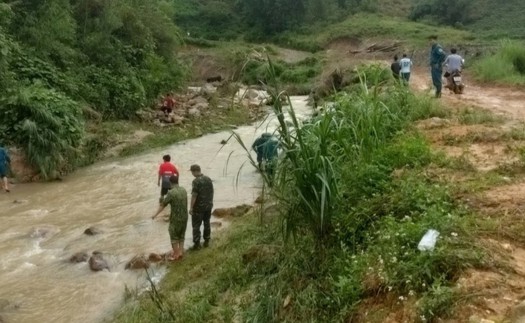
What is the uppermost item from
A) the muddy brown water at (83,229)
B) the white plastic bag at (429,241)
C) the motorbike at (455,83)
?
the motorbike at (455,83)

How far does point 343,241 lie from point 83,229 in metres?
7.13

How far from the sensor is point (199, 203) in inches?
376

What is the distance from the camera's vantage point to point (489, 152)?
7.86 metres

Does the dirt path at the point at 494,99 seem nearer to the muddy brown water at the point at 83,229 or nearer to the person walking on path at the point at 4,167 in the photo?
the muddy brown water at the point at 83,229

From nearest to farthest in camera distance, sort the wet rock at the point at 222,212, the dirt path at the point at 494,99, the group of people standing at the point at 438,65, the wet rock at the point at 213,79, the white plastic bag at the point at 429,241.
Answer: the white plastic bag at the point at 429,241 → the wet rock at the point at 222,212 → the dirt path at the point at 494,99 → the group of people standing at the point at 438,65 → the wet rock at the point at 213,79

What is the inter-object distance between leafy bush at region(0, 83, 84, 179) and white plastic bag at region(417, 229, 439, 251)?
42.9 feet

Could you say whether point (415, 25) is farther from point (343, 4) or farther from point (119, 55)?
point (119, 55)

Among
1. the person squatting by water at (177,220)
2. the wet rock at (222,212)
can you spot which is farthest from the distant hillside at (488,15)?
the person squatting by water at (177,220)

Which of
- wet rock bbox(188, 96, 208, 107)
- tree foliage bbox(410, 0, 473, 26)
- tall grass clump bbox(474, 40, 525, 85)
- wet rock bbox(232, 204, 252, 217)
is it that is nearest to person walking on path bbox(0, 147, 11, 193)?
wet rock bbox(232, 204, 252, 217)

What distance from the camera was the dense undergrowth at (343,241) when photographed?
480 centimetres

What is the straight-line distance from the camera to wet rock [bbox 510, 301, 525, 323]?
13.1ft

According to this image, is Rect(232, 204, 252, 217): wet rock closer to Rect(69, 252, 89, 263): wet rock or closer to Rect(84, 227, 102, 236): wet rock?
Rect(84, 227, 102, 236): wet rock

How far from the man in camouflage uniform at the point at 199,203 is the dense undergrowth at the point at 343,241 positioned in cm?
189

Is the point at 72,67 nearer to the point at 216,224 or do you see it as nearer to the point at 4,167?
the point at 4,167
